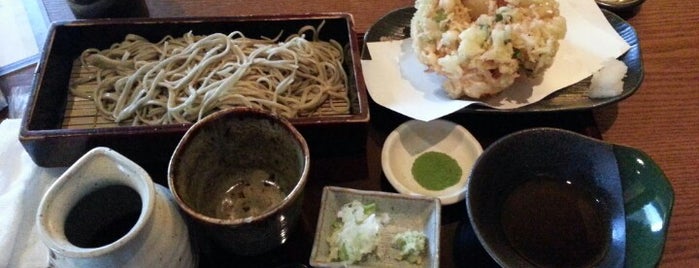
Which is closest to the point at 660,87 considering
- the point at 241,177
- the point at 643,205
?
the point at 643,205

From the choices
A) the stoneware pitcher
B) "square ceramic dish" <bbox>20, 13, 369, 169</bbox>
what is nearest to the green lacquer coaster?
"square ceramic dish" <bbox>20, 13, 369, 169</bbox>

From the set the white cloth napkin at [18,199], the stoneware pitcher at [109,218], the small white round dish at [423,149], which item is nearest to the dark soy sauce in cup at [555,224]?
the small white round dish at [423,149]

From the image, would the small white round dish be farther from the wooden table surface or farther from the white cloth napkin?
the white cloth napkin

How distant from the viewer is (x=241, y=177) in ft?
4.41

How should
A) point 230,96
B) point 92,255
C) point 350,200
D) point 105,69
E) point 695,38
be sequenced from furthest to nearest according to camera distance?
1. point 695,38
2. point 105,69
3. point 230,96
4. point 350,200
5. point 92,255

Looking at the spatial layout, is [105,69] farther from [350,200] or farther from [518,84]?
[518,84]

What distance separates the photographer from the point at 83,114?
1544 mm

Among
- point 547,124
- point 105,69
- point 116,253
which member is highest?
point 116,253

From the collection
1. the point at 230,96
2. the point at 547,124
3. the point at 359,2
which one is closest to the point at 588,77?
the point at 547,124

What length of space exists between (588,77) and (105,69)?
147cm

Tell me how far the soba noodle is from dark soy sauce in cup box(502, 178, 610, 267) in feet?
1.85

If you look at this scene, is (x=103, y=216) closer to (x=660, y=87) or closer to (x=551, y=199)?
(x=551, y=199)

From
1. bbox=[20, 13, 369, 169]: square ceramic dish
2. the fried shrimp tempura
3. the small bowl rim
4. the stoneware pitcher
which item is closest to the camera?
the stoneware pitcher

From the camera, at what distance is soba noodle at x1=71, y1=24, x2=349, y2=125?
60.4 inches
